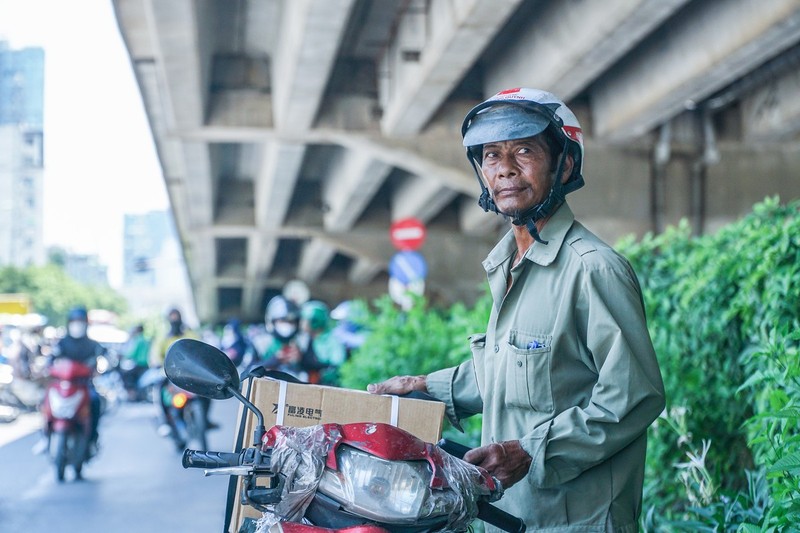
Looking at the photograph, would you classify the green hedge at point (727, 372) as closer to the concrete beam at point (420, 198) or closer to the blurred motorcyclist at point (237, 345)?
the blurred motorcyclist at point (237, 345)

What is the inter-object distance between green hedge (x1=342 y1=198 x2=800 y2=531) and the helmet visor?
121cm

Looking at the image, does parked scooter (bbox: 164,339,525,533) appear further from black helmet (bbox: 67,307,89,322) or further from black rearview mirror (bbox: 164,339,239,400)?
black helmet (bbox: 67,307,89,322)

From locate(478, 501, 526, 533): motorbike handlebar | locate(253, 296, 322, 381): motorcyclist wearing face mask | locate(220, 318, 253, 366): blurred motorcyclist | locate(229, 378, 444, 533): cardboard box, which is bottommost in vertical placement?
locate(220, 318, 253, 366): blurred motorcyclist

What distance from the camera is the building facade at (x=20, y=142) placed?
4234 centimetres

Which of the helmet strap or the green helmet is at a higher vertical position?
the helmet strap

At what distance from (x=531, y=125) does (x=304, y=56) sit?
9.10 metres

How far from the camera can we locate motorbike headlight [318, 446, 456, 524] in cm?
194

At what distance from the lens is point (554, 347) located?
2428 millimetres

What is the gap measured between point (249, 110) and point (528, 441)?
1356 centimetres

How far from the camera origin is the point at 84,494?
388 inches

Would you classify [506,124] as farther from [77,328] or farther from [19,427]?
[19,427]

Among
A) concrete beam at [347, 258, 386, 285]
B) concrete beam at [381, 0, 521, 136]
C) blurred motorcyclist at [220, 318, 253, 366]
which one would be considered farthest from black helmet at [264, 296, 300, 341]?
concrete beam at [347, 258, 386, 285]

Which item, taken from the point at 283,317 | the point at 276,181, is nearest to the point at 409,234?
the point at 276,181

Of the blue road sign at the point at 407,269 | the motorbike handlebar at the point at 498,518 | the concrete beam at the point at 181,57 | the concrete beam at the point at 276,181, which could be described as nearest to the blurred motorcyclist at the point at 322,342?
the blue road sign at the point at 407,269
